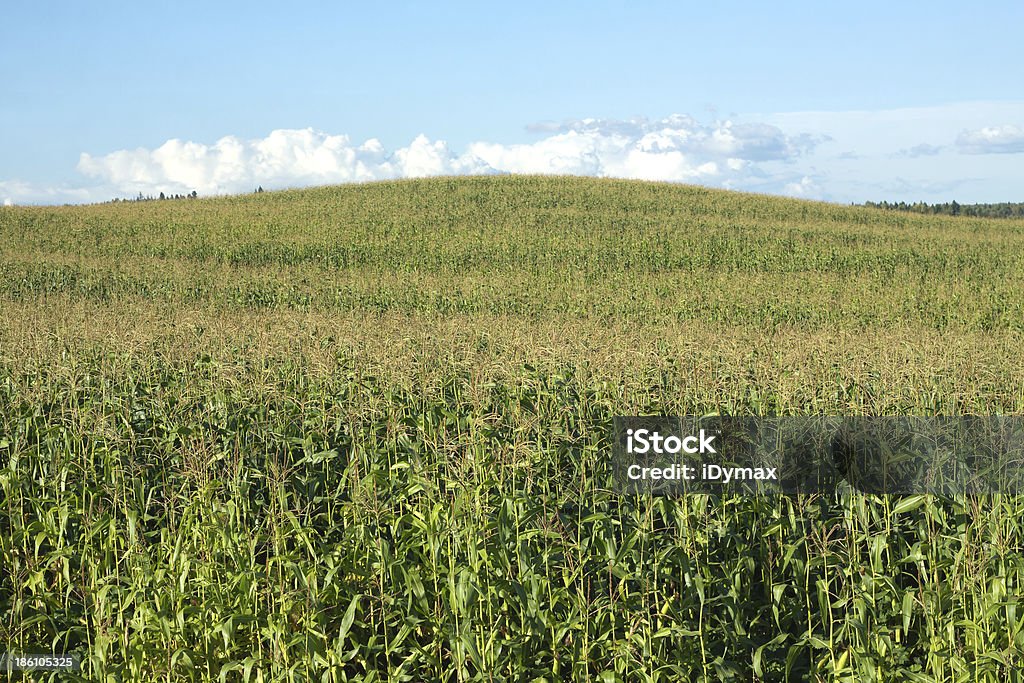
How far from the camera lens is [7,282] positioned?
24.4 metres

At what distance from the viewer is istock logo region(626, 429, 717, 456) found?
218 inches

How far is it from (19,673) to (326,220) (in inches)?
1525

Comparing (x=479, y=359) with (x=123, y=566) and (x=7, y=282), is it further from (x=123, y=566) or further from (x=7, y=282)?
(x=7, y=282)

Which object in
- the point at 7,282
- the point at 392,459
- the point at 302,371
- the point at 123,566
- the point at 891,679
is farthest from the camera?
the point at 7,282

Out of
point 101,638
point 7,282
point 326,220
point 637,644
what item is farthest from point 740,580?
point 326,220

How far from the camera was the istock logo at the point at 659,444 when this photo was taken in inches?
218
